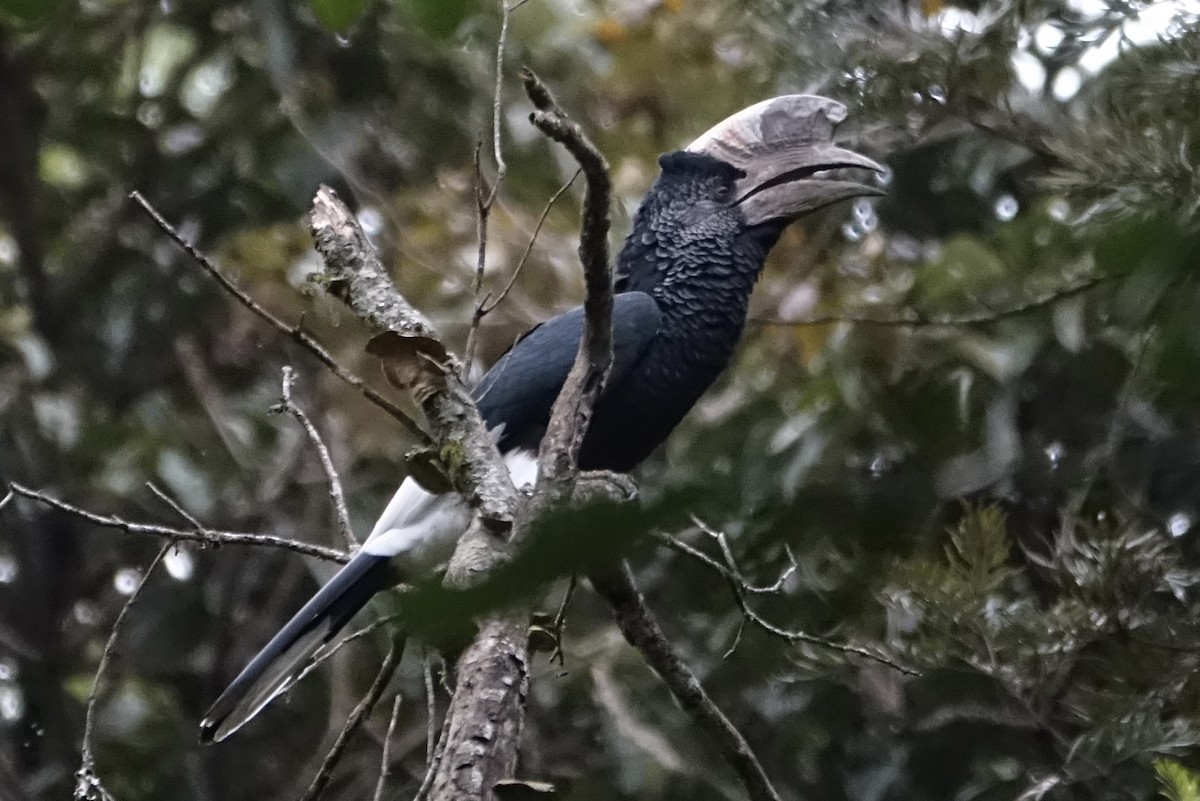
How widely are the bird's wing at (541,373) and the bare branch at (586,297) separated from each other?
0.80m

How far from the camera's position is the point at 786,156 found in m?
2.64

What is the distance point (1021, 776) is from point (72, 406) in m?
2.38

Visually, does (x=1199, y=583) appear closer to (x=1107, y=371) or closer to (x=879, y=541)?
(x=1107, y=371)

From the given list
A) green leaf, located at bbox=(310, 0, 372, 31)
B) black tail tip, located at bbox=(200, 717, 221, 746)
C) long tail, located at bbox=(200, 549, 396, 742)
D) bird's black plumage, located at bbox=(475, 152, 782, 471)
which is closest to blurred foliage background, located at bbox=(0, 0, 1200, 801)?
bird's black plumage, located at bbox=(475, 152, 782, 471)

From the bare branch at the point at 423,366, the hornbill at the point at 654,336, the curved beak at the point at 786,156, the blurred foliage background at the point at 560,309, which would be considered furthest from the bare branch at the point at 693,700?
the curved beak at the point at 786,156

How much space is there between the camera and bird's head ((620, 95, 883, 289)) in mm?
2604

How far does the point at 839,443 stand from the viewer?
2367mm

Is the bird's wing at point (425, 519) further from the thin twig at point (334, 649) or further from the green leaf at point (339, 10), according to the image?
the green leaf at point (339, 10)

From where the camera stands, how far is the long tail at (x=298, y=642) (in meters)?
1.98

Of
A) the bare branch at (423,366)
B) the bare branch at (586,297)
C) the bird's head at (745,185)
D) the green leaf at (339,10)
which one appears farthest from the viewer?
the bird's head at (745,185)

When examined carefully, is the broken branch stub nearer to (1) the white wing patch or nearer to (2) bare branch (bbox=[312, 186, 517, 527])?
(2) bare branch (bbox=[312, 186, 517, 527])

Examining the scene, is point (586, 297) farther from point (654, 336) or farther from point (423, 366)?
point (654, 336)

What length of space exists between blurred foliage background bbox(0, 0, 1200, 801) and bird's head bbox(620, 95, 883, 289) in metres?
0.22

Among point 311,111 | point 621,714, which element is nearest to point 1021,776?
point 621,714
